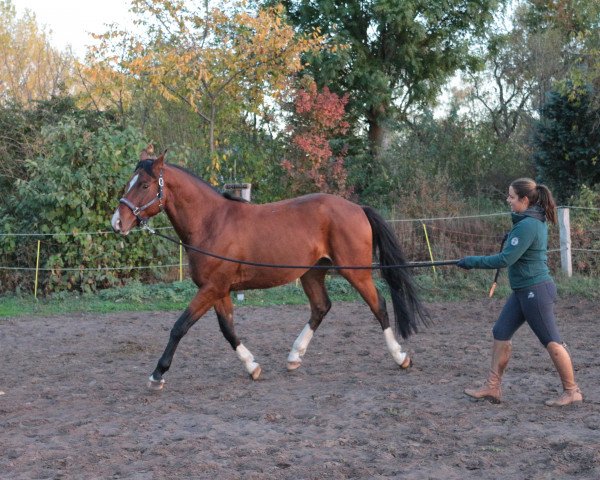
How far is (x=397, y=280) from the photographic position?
7.32 m

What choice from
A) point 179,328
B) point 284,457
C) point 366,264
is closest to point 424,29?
point 366,264

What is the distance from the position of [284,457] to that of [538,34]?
69.9ft

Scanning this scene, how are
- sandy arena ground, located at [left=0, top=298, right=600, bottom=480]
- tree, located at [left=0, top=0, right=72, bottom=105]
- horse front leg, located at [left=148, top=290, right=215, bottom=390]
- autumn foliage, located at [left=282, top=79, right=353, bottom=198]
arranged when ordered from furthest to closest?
tree, located at [left=0, top=0, right=72, bottom=105]
autumn foliage, located at [left=282, top=79, right=353, bottom=198]
horse front leg, located at [left=148, top=290, right=215, bottom=390]
sandy arena ground, located at [left=0, top=298, right=600, bottom=480]

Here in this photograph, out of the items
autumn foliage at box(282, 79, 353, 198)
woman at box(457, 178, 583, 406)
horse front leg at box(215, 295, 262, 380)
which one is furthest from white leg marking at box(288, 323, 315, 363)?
autumn foliage at box(282, 79, 353, 198)

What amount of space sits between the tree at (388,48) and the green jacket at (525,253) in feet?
45.3

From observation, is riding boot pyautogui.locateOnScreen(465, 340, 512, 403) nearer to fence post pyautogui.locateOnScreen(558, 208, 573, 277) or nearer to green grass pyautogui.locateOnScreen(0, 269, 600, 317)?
green grass pyautogui.locateOnScreen(0, 269, 600, 317)

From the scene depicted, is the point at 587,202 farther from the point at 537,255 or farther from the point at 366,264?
the point at 537,255

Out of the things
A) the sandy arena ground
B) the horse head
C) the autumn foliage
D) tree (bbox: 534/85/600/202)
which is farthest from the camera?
the autumn foliage

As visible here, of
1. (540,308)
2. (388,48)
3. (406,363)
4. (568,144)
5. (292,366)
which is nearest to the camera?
(540,308)

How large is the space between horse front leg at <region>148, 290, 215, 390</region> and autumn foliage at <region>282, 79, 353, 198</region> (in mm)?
9891

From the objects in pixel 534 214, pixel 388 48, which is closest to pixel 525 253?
pixel 534 214

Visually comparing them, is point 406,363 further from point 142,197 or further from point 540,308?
point 142,197

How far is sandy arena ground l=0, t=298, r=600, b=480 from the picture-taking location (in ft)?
14.2

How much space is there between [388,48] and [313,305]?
14269 millimetres
